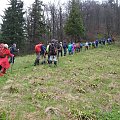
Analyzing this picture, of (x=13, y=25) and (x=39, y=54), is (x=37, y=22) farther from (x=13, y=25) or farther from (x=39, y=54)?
(x=39, y=54)

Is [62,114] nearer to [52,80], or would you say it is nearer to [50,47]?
[52,80]

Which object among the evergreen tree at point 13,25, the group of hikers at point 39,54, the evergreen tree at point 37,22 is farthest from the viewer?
the evergreen tree at point 37,22

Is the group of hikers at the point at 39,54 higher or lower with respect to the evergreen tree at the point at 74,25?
lower

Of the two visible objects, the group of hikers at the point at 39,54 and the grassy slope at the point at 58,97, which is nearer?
the grassy slope at the point at 58,97

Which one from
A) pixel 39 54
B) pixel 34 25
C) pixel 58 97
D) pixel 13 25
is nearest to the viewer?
pixel 58 97

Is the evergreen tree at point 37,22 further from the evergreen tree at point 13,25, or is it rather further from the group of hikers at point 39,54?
the group of hikers at point 39,54

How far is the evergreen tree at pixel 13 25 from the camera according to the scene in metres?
51.5

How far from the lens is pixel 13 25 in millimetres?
52375

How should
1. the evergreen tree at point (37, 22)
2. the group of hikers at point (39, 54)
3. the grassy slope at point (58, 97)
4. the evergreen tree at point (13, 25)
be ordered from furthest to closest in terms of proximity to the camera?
1. the evergreen tree at point (37, 22)
2. the evergreen tree at point (13, 25)
3. the group of hikers at point (39, 54)
4. the grassy slope at point (58, 97)

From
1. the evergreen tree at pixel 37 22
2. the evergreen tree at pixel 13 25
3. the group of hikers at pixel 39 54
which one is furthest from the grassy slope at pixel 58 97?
the evergreen tree at pixel 37 22

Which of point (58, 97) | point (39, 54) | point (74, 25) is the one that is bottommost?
point (58, 97)

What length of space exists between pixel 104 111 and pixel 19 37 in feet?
140

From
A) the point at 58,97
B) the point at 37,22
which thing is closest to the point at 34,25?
the point at 37,22

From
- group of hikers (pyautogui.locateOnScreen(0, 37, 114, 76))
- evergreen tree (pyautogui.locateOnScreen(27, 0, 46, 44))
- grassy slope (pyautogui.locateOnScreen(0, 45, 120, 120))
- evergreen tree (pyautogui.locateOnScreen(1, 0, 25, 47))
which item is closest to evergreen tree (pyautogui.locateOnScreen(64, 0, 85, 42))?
evergreen tree (pyautogui.locateOnScreen(27, 0, 46, 44))
